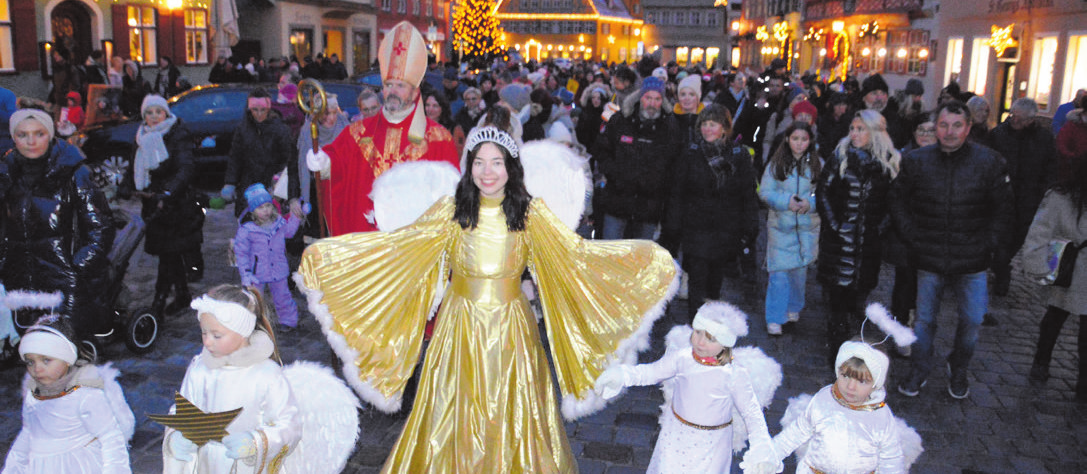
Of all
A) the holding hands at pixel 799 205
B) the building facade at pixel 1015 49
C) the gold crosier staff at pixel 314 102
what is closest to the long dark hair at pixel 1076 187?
the holding hands at pixel 799 205

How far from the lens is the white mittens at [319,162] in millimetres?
5527

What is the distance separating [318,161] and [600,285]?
245cm

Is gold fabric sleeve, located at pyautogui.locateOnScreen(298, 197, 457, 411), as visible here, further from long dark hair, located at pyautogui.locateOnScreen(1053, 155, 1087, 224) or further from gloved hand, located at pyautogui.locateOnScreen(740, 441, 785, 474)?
long dark hair, located at pyautogui.locateOnScreen(1053, 155, 1087, 224)

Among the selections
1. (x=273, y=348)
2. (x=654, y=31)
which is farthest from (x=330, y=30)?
(x=654, y=31)

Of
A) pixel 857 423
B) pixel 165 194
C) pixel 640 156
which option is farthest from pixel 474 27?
pixel 857 423

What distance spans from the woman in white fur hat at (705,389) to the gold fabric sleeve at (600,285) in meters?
0.23

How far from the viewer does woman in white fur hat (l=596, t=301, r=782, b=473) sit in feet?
12.1

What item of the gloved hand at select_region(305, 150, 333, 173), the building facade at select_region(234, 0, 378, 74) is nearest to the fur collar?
the gloved hand at select_region(305, 150, 333, 173)

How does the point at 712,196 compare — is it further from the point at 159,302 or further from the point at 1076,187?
the point at 159,302

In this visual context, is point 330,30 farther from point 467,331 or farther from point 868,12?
point 467,331

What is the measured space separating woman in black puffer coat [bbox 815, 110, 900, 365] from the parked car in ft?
29.9

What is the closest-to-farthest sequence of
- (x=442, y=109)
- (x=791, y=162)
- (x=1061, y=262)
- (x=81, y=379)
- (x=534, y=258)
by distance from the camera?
(x=81, y=379) < (x=534, y=258) < (x=1061, y=262) < (x=791, y=162) < (x=442, y=109)

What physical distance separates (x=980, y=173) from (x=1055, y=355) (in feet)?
7.93

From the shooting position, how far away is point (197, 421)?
Answer: 9.95 feet
